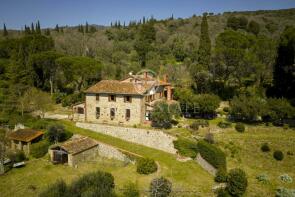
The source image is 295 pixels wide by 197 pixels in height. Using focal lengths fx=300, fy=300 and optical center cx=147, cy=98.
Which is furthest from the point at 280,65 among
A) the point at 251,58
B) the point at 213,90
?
the point at 213,90

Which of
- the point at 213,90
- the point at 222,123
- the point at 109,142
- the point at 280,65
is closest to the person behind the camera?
the point at 109,142

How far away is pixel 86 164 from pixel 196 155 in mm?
13664

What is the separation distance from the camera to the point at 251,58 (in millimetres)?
52375

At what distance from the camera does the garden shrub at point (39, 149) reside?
129ft

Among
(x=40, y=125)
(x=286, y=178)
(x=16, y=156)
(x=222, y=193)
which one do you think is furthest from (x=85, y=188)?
(x=40, y=125)

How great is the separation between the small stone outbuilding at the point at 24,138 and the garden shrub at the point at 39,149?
1135 mm

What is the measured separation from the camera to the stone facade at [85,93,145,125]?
45000 mm

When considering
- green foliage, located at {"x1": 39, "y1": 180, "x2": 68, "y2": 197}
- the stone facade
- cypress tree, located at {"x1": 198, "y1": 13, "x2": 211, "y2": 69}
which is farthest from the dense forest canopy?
green foliage, located at {"x1": 39, "y1": 180, "x2": 68, "y2": 197}

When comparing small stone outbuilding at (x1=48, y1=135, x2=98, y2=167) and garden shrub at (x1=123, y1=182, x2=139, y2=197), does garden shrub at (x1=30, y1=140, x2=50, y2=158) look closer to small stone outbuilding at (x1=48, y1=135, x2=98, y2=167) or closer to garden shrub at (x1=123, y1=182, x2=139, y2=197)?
small stone outbuilding at (x1=48, y1=135, x2=98, y2=167)

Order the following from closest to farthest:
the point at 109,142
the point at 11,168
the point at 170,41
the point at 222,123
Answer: the point at 11,168, the point at 109,142, the point at 222,123, the point at 170,41

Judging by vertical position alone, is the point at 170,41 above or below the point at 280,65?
above

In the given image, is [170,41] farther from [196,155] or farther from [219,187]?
[219,187]

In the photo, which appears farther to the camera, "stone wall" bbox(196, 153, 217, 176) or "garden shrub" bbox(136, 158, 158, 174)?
"stone wall" bbox(196, 153, 217, 176)

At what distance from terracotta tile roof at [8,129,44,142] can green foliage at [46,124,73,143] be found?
167cm
